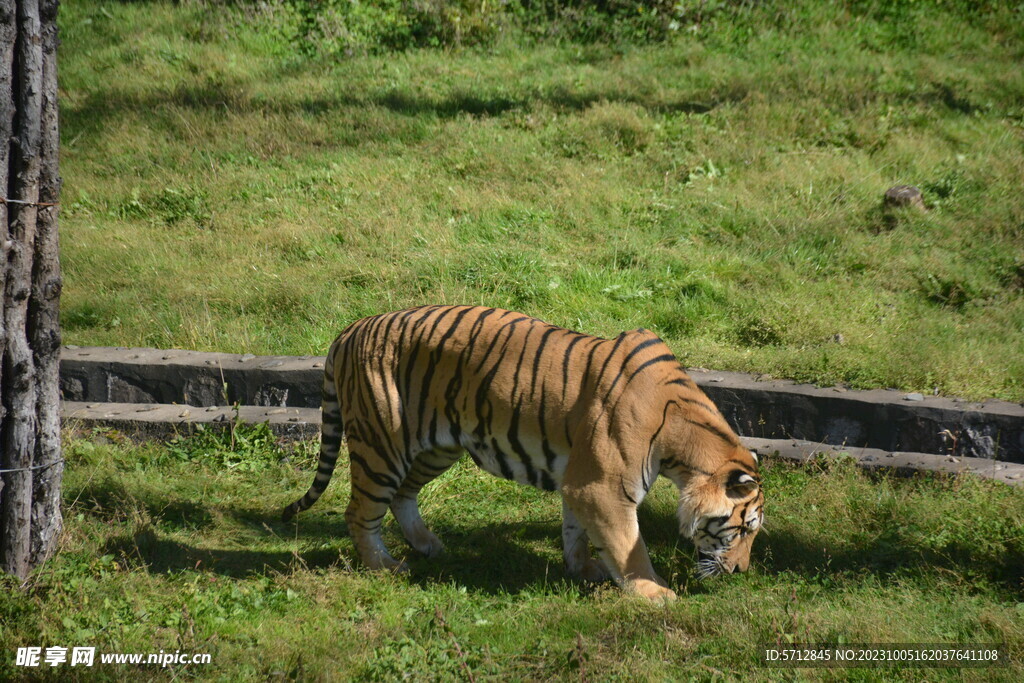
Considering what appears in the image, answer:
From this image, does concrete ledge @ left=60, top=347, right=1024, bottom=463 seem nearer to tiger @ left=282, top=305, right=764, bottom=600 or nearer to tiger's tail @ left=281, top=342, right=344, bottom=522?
tiger's tail @ left=281, top=342, right=344, bottom=522

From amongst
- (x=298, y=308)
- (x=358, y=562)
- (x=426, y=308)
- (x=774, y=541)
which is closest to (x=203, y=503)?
(x=358, y=562)

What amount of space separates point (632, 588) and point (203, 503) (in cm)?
271

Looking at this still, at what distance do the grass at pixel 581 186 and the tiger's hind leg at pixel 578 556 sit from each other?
232 centimetres

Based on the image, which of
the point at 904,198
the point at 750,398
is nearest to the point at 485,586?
the point at 750,398

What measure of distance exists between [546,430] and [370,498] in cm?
103

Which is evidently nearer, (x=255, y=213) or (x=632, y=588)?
(x=632, y=588)

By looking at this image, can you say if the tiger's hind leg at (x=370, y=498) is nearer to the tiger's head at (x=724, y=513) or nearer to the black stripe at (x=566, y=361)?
the black stripe at (x=566, y=361)

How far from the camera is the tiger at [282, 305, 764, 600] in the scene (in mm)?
4250

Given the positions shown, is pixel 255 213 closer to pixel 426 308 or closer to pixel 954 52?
pixel 426 308

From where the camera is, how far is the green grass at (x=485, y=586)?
3.82m

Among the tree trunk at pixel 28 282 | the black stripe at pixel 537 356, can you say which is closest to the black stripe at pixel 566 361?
the black stripe at pixel 537 356

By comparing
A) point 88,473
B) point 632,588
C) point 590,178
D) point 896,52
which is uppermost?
point 896,52

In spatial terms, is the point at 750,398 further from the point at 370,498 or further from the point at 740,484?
the point at 370,498

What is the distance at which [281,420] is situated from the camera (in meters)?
5.97
